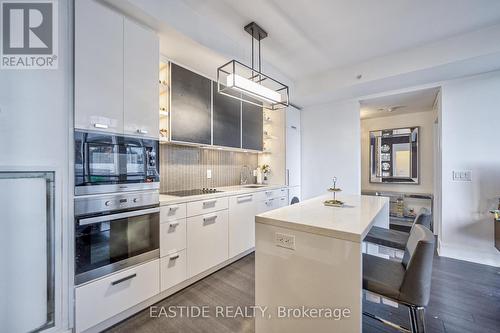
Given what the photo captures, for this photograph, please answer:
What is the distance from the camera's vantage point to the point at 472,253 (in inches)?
103

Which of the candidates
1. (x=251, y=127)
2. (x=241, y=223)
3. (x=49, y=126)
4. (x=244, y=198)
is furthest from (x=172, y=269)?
(x=251, y=127)

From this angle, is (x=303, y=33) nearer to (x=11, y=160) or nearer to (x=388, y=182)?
(x=11, y=160)

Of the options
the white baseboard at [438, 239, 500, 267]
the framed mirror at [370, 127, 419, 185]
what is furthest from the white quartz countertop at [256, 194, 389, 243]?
the framed mirror at [370, 127, 419, 185]

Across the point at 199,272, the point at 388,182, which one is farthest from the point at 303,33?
the point at 388,182

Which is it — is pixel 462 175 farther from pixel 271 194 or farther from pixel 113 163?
pixel 113 163

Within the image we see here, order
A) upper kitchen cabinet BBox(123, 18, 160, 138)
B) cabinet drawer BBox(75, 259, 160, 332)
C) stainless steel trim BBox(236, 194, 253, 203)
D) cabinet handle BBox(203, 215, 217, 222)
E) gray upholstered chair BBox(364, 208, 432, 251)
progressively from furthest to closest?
stainless steel trim BBox(236, 194, 253, 203) < cabinet handle BBox(203, 215, 217, 222) < upper kitchen cabinet BBox(123, 18, 160, 138) < gray upholstered chair BBox(364, 208, 432, 251) < cabinet drawer BBox(75, 259, 160, 332)

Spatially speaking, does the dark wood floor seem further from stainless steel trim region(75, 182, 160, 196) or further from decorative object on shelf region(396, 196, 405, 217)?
decorative object on shelf region(396, 196, 405, 217)

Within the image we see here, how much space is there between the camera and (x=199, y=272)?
2.11 meters

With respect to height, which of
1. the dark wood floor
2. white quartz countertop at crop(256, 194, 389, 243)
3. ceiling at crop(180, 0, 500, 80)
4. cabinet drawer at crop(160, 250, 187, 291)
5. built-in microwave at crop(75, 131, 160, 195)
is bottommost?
the dark wood floor

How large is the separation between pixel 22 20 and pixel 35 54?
205 mm

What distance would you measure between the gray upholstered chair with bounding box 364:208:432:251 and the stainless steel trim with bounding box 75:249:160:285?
5.91 feet

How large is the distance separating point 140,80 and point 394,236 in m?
2.47

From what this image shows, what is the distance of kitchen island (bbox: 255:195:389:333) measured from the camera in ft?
3.26

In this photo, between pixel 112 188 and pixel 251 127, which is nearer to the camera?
pixel 112 188
